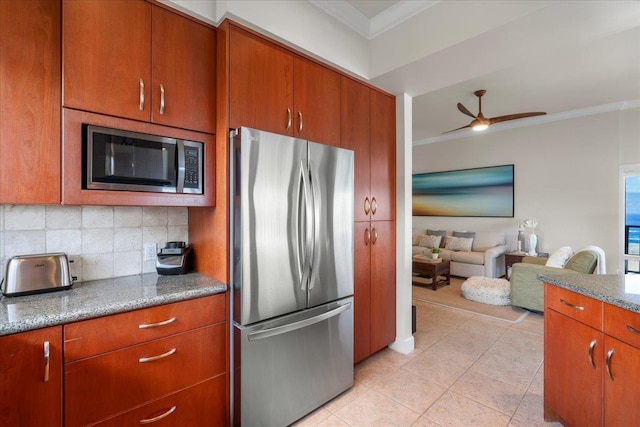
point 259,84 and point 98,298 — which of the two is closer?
point 98,298

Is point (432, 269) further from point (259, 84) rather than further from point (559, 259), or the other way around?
point (259, 84)

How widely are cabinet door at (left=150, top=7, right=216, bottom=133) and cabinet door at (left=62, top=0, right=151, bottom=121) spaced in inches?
1.9

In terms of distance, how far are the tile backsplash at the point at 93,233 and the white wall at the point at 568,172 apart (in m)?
5.61

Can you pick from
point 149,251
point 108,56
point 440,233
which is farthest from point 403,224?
point 440,233

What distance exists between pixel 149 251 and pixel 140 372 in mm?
801

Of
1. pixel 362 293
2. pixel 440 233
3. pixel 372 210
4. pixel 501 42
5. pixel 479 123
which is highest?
pixel 479 123

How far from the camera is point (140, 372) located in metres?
1.38

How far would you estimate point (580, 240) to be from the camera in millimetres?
4711

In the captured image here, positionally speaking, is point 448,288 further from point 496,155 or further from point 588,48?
point 588,48

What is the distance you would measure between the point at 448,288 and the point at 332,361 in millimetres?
3546

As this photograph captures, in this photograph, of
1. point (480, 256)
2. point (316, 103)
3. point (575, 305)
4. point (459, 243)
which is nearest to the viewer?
point (575, 305)

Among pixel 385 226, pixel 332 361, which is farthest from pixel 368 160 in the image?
pixel 332 361

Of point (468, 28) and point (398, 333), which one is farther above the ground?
point (468, 28)

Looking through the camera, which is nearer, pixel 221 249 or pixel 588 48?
pixel 221 249
